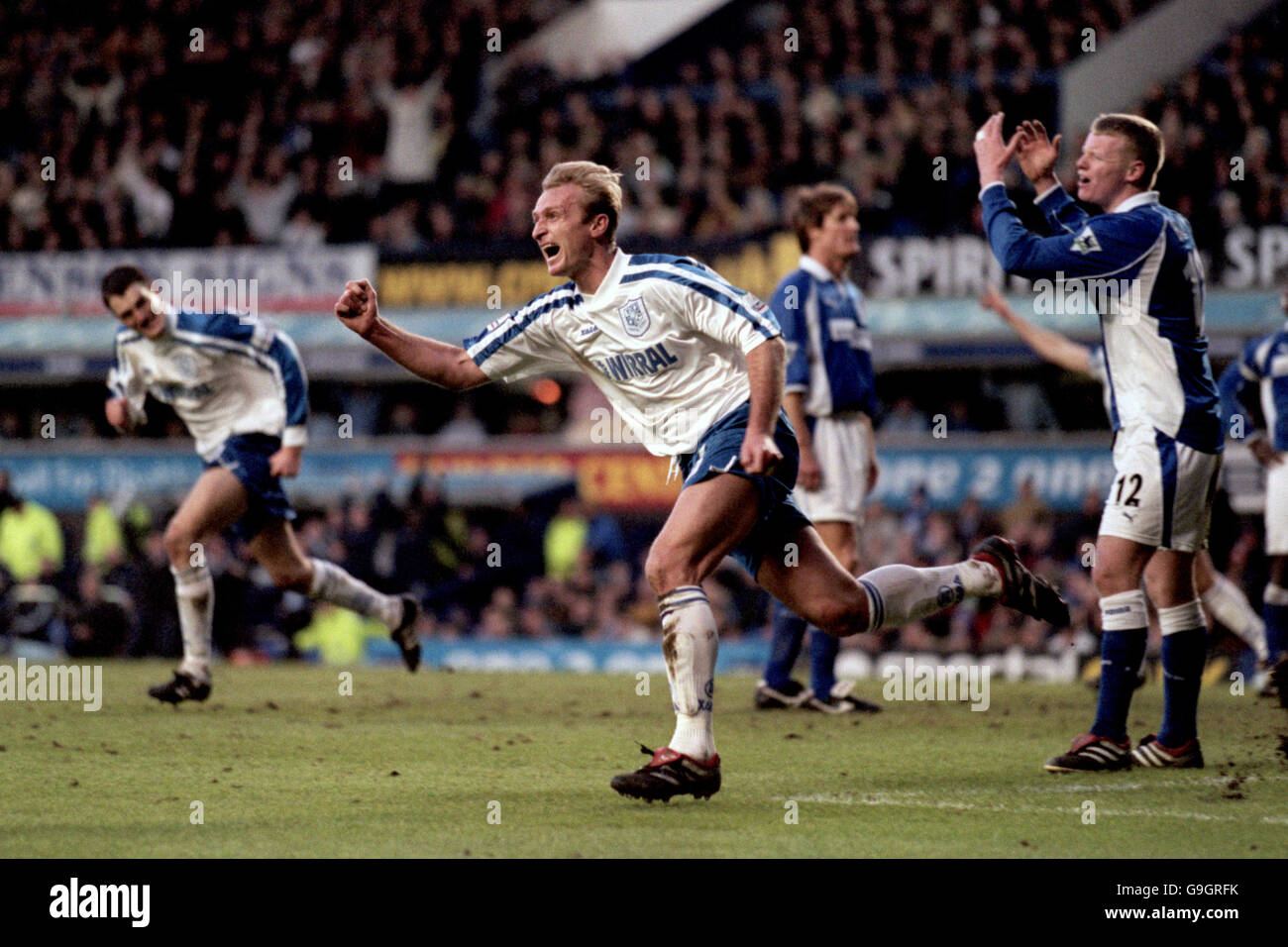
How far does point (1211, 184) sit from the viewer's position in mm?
17375

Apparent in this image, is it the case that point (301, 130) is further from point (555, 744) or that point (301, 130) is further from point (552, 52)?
point (555, 744)

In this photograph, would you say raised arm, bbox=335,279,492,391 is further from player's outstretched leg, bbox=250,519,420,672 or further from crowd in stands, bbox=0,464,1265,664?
crowd in stands, bbox=0,464,1265,664

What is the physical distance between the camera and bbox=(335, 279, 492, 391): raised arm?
589 cm

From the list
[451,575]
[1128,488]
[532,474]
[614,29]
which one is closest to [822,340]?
[1128,488]

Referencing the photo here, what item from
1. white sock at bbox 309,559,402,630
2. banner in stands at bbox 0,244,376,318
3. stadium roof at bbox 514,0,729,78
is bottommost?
white sock at bbox 309,559,402,630

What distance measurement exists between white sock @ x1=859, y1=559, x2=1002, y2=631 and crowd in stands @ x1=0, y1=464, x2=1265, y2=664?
27.1 ft

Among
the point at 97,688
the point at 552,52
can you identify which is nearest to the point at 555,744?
the point at 97,688

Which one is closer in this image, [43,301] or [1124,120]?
[1124,120]

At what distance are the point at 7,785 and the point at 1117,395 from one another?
4.54m

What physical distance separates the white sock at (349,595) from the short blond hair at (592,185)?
432 cm

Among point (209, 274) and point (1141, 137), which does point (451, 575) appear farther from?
point (1141, 137)

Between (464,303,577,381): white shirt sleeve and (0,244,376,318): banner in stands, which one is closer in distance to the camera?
(464,303,577,381): white shirt sleeve

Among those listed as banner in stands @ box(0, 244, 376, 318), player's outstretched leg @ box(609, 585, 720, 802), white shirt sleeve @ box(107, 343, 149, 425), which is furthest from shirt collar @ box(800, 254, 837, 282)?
banner in stands @ box(0, 244, 376, 318)

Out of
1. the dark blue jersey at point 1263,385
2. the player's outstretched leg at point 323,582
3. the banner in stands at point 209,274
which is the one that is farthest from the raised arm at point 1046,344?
the banner in stands at point 209,274
